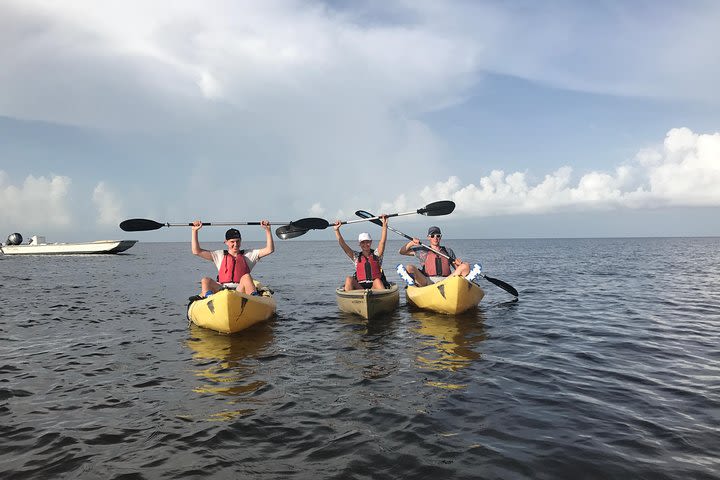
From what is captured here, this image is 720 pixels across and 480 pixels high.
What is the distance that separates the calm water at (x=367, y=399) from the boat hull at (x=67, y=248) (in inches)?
2052

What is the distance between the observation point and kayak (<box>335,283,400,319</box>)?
10727mm

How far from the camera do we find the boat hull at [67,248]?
55250 millimetres

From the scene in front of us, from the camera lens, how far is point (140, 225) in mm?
12719

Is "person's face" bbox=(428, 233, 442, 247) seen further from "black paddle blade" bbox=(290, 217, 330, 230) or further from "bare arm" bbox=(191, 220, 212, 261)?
"bare arm" bbox=(191, 220, 212, 261)

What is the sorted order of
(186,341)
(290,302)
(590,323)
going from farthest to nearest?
(290,302)
(590,323)
(186,341)

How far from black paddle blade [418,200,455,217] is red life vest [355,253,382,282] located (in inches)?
130

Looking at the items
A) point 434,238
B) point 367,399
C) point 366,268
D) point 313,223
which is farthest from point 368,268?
point 367,399

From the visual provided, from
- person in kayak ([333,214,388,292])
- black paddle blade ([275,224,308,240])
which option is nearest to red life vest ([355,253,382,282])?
person in kayak ([333,214,388,292])

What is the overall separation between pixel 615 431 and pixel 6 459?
630 centimetres

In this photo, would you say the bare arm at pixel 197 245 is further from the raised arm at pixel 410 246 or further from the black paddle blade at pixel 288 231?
the raised arm at pixel 410 246

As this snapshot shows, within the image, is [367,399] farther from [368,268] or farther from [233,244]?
[368,268]

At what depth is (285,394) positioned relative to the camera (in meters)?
5.68

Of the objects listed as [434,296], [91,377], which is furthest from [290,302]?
[91,377]

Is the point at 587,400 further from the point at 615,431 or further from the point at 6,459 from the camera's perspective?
the point at 6,459
